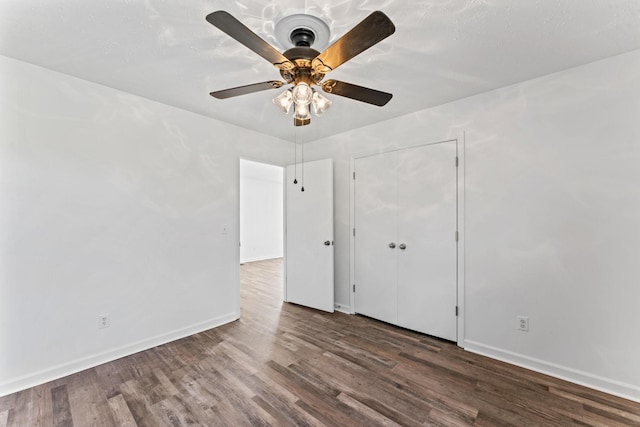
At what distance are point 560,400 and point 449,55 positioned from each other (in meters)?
2.48

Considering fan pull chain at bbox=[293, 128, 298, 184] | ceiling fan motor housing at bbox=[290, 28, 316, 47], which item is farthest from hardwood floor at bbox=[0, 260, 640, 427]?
ceiling fan motor housing at bbox=[290, 28, 316, 47]

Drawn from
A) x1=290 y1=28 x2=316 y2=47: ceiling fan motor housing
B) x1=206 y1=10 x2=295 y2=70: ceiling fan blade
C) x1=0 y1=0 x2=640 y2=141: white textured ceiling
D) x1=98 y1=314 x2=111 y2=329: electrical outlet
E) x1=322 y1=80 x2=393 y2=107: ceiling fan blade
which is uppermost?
x1=0 y1=0 x2=640 y2=141: white textured ceiling

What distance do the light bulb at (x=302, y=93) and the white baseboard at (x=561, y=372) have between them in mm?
2557

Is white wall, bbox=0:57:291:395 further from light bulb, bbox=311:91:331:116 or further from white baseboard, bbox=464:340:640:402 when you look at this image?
white baseboard, bbox=464:340:640:402

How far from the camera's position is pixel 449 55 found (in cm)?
185

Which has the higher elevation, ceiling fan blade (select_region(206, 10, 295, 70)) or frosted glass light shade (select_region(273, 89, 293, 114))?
ceiling fan blade (select_region(206, 10, 295, 70))

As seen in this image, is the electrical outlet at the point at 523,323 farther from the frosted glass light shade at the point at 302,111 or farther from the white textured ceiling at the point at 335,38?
the frosted glass light shade at the point at 302,111

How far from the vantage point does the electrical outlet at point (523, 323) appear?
7.27 feet

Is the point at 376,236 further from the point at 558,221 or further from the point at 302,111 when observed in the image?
the point at 302,111

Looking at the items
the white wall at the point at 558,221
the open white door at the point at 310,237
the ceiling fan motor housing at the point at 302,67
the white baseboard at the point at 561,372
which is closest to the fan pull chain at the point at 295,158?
the open white door at the point at 310,237

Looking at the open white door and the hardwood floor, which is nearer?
the hardwood floor

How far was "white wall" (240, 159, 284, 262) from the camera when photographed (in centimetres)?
702

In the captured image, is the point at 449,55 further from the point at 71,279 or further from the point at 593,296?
the point at 71,279

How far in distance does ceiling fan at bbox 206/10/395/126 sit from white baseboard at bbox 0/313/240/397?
2.38 m
